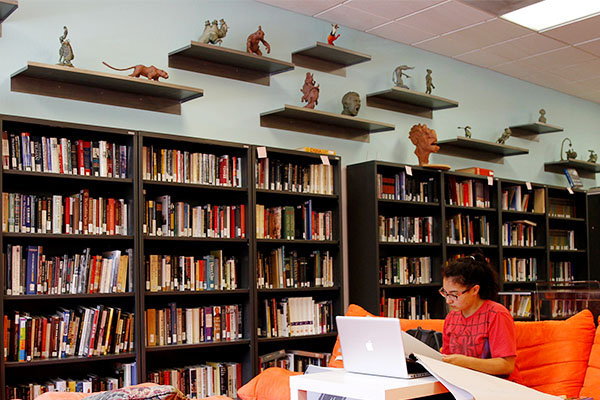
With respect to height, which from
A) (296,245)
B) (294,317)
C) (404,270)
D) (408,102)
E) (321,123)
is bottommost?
(294,317)

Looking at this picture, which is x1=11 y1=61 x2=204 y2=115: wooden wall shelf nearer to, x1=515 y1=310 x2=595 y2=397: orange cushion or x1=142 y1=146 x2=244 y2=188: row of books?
x1=142 y1=146 x2=244 y2=188: row of books

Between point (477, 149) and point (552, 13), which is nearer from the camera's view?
point (552, 13)

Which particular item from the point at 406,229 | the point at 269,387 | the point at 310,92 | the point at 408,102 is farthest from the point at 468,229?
the point at 269,387

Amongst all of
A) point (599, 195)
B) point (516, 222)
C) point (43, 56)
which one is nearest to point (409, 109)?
point (516, 222)

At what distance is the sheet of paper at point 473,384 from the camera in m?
2.23

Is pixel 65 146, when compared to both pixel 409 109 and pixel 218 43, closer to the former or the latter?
pixel 218 43

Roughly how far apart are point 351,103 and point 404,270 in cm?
133

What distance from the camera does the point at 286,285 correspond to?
4625mm

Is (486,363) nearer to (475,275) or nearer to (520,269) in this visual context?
(475,275)

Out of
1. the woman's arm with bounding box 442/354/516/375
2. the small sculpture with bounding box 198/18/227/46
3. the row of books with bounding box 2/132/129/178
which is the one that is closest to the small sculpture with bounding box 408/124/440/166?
the small sculpture with bounding box 198/18/227/46

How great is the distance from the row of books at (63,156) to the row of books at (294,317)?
1.31m

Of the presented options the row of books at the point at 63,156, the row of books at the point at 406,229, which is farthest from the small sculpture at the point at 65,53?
the row of books at the point at 406,229

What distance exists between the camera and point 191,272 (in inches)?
165

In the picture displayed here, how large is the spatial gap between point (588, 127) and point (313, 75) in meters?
4.17
